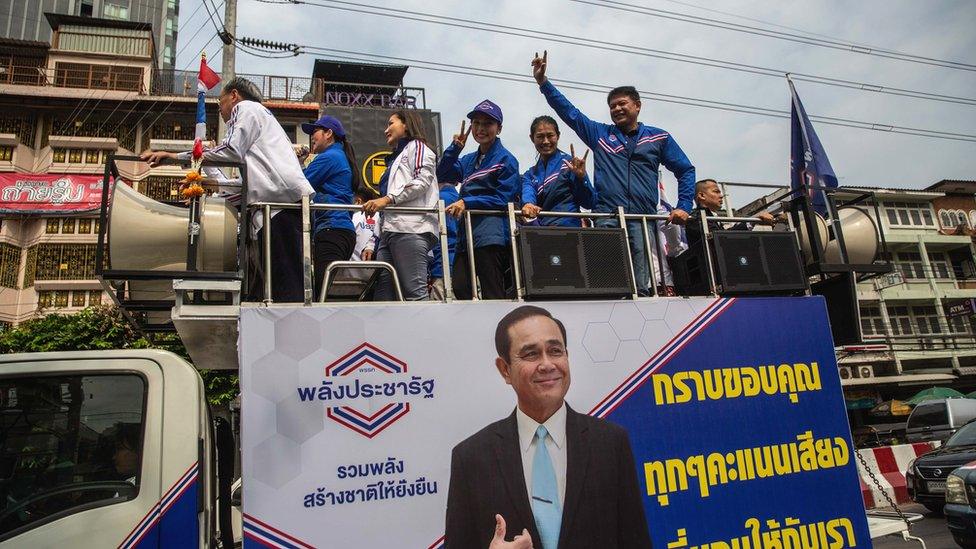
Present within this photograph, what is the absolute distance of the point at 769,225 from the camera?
4.64 metres

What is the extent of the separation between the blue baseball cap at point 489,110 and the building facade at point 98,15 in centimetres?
4004

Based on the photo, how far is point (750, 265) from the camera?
13.7ft

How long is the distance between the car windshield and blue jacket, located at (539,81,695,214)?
25.7 ft

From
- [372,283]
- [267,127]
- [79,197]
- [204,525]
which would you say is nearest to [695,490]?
[372,283]

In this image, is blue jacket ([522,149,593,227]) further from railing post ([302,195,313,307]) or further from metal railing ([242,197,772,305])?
railing post ([302,195,313,307])

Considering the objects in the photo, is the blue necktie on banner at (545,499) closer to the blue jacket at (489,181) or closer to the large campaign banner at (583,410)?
Result: the large campaign banner at (583,410)

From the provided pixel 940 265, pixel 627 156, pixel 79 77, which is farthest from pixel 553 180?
pixel 940 265

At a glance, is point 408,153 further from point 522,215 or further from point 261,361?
point 261,361

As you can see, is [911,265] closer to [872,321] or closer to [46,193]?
[872,321]

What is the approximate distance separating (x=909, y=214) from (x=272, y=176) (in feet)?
133

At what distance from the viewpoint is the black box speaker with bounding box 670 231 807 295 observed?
162 inches

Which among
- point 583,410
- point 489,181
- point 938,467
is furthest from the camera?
point 938,467

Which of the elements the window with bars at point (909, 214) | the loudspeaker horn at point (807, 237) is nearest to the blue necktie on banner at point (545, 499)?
the loudspeaker horn at point (807, 237)

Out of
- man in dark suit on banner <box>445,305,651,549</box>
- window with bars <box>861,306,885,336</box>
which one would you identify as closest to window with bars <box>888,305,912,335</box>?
window with bars <box>861,306,885,336</box>
